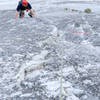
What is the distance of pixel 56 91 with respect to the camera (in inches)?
143

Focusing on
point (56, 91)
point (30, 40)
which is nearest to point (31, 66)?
point (56, 91)

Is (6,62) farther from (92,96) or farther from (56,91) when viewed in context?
(92,96)

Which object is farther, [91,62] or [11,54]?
[11,54]

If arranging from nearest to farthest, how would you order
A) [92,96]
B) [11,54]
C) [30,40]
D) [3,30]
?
[92,96]
[11,54]
[30,40]
[3,30]

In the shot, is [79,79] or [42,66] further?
[42,66]

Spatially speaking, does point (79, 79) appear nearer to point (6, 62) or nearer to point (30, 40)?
point (6, 62)

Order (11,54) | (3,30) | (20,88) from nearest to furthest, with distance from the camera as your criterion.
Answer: (20,88)
(11,54)
(3,30)

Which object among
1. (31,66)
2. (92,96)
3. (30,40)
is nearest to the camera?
(92,96)

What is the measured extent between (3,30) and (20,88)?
4.01m

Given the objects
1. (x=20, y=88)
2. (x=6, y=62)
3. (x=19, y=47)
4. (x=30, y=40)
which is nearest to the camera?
(x=20, y=88)

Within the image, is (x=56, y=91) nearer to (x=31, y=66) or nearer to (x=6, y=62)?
(x=31, y=66)

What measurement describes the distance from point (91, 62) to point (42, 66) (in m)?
1.02

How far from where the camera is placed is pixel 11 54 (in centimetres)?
520

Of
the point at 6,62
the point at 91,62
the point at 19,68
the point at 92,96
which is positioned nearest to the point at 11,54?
the point at 6,62
